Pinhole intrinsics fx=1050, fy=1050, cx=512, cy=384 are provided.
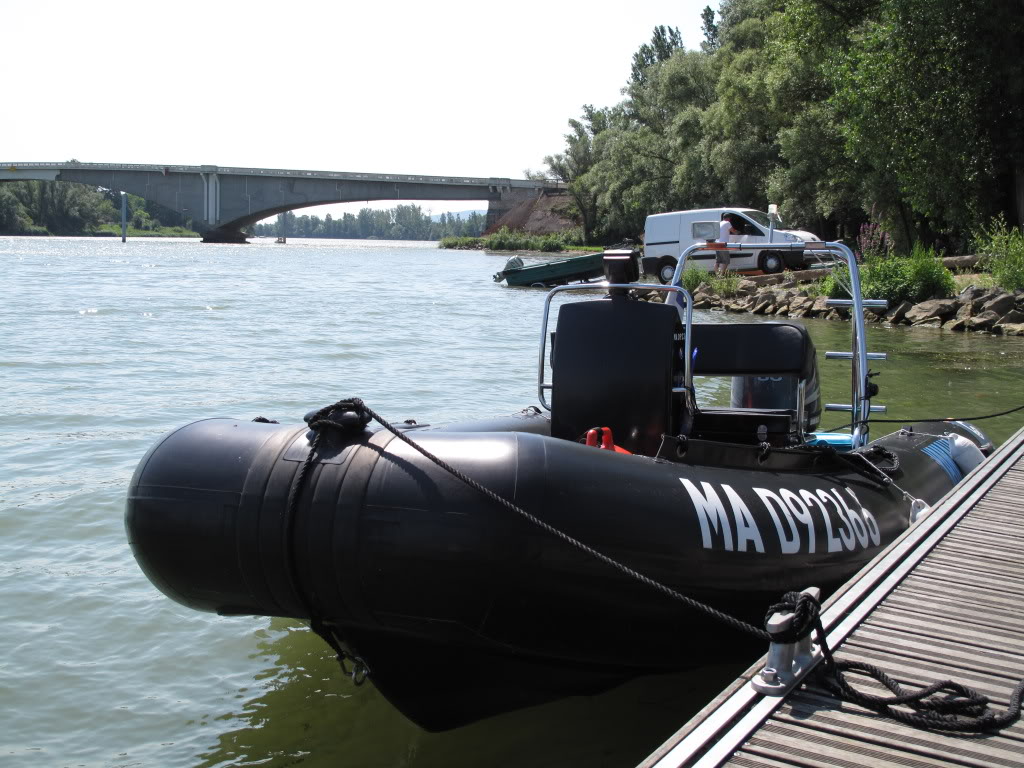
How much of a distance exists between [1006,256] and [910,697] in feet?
68.4

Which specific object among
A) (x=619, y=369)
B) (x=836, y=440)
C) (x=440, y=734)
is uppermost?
(x=619, y=369)

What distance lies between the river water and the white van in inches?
190

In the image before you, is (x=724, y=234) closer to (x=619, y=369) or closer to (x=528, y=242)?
(x=619, y=369)

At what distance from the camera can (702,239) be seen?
2894 centimetres

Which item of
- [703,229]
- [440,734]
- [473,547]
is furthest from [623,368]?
[703,229]

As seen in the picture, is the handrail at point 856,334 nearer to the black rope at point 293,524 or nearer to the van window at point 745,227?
the black rope at point 293,524

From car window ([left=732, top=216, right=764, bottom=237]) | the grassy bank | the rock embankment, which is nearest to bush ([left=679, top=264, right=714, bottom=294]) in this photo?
car window ([left=732, top=216, right=764, bottom=237])

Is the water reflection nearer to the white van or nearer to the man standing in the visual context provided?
the man standing

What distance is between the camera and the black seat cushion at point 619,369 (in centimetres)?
489

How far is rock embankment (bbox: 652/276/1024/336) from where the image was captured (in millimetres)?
19859

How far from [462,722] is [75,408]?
27.8 feet

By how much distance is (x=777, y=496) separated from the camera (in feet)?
14.4

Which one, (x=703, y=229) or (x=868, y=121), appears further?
(x=703, y=229)

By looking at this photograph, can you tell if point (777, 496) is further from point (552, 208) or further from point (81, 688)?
point (552, 208)
